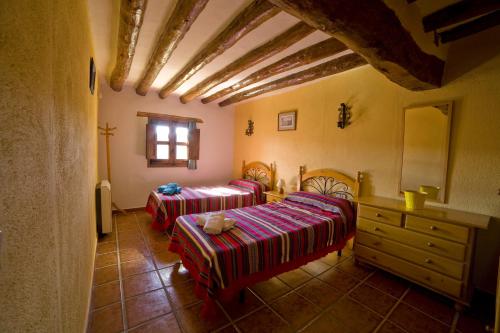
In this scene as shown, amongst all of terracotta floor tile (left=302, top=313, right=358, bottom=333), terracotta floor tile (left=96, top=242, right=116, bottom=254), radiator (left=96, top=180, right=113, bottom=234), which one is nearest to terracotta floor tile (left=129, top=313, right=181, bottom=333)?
terracotta floor tile (left=302, top=313, right=358, bottom=333)

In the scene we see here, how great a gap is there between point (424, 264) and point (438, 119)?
62.8 inches

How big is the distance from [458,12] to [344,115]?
1509 millimetres

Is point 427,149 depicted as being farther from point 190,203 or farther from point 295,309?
point 190,203

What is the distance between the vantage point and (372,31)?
1434 millimetres

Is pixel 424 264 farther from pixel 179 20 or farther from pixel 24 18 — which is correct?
pixel 179 20

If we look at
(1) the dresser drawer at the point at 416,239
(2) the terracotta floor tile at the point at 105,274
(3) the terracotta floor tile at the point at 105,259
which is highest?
(1) the dresser drawer at the point at 416,239

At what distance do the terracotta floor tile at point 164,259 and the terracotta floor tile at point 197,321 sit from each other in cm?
82

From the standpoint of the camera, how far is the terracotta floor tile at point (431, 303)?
1.84 meters

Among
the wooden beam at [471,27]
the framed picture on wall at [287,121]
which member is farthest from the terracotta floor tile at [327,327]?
the framed picture on wall at [287,121]

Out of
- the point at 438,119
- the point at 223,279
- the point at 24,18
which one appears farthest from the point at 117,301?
the point at 438,119

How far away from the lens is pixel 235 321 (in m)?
1.71

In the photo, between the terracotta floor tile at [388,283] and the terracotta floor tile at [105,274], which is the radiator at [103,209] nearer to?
the terracotta floor tile at [105,274]

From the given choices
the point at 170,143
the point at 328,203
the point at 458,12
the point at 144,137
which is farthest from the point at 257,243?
the point at 144,137

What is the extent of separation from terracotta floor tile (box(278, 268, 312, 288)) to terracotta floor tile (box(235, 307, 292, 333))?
499 millimetres
